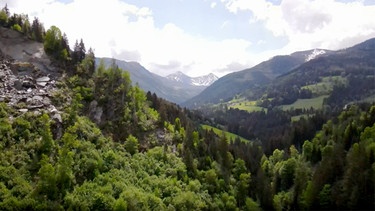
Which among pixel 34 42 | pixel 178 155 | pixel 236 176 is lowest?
pixel 236 176

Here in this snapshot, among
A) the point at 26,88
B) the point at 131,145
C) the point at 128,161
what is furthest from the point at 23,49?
the point at 128,161

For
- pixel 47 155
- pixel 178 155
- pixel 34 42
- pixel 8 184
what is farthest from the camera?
pixel 34 42

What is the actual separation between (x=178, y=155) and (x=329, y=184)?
176 feet

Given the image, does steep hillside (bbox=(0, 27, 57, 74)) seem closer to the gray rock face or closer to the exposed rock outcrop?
the exposed rock outcrop

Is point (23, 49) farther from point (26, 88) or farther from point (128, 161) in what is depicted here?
point (128, 161)

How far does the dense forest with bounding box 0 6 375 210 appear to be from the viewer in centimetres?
8156

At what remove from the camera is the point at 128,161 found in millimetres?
103500

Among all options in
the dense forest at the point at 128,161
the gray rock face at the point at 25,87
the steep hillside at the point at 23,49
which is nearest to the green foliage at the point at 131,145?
the dense forest at the point at 128,161

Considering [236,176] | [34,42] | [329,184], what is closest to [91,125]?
[34,42]

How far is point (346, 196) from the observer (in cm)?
11431

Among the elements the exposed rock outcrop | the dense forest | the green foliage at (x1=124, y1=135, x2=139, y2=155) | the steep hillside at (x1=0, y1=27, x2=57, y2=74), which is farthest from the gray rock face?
the green foliage at (x1=124, y1=135, x2=139, y2=155)

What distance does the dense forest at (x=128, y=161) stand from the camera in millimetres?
81562

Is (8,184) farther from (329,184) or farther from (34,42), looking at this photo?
(329,184)

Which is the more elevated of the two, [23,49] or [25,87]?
[23,49]
